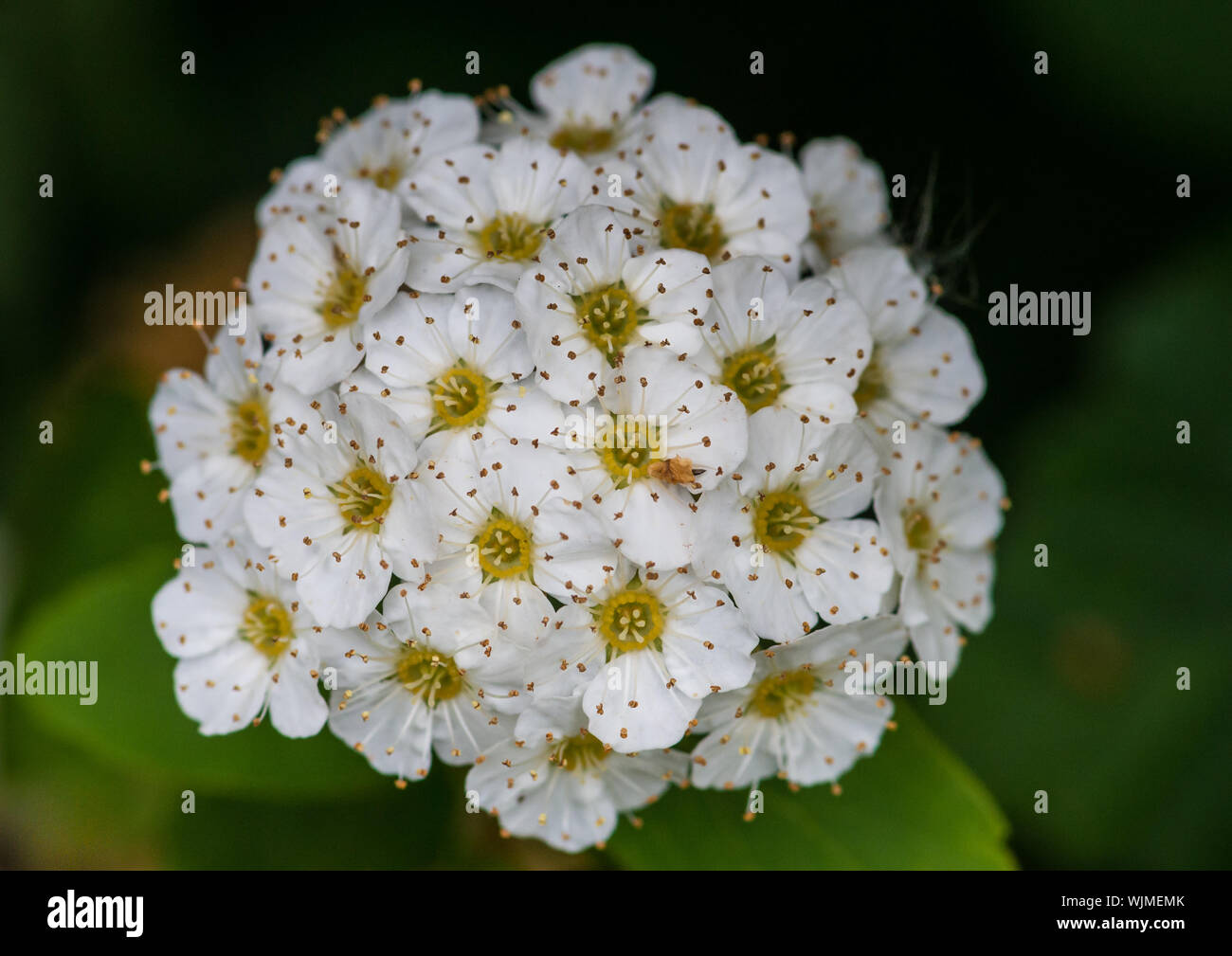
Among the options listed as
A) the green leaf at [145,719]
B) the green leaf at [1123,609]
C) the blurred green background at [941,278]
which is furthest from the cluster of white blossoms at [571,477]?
the green leaf at [1123,609]

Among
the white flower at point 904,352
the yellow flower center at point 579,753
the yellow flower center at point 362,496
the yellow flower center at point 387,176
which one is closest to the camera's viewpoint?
the yellow flower center at point 362,496

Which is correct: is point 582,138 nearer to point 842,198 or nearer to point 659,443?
point 842,198

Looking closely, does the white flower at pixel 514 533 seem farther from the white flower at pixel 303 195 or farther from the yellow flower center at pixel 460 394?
the white flower at pixel 303 195

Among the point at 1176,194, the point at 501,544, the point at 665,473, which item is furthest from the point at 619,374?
the point at 1176,194

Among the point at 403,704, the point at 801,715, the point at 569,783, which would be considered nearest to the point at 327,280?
the point at 403,704

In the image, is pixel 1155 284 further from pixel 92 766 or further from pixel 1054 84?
pixel 92 766
